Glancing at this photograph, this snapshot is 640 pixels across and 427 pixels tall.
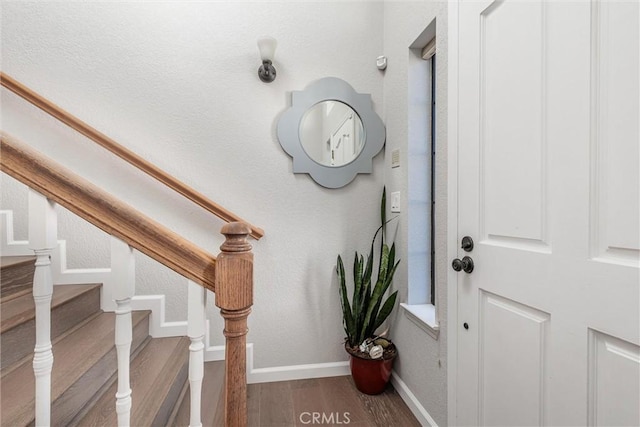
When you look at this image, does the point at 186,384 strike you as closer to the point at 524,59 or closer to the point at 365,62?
the point at 524,59

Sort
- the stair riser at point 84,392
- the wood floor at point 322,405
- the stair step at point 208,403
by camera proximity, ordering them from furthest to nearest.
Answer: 1. the wood floor at point 322,405
2. the stair step at point 208,403
3. the stair riser at point 84,392

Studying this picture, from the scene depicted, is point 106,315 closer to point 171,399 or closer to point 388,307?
point 171,399

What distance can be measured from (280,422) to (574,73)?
186 centimetres

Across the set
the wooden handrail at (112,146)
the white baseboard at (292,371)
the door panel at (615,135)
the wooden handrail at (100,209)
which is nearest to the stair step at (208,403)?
the white baseboard at (292,371)

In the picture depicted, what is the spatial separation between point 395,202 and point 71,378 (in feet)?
5.62

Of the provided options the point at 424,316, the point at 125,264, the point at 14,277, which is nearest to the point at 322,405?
the point at 424,316

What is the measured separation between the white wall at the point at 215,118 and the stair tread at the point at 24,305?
0.21 m

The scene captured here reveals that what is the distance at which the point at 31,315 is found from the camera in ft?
3.66

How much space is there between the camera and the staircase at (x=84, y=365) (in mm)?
999

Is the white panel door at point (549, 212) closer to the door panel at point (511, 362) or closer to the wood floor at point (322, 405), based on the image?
the door panel at point (511, 362)

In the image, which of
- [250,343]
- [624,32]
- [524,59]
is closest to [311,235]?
[250,343]

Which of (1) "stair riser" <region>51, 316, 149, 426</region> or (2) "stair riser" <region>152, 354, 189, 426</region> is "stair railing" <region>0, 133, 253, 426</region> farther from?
(2) "stair riser" <region>152, 354, 189, 426</region>

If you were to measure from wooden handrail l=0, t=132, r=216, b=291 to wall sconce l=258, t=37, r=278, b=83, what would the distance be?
1454 mm

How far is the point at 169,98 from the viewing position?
6.07ft
